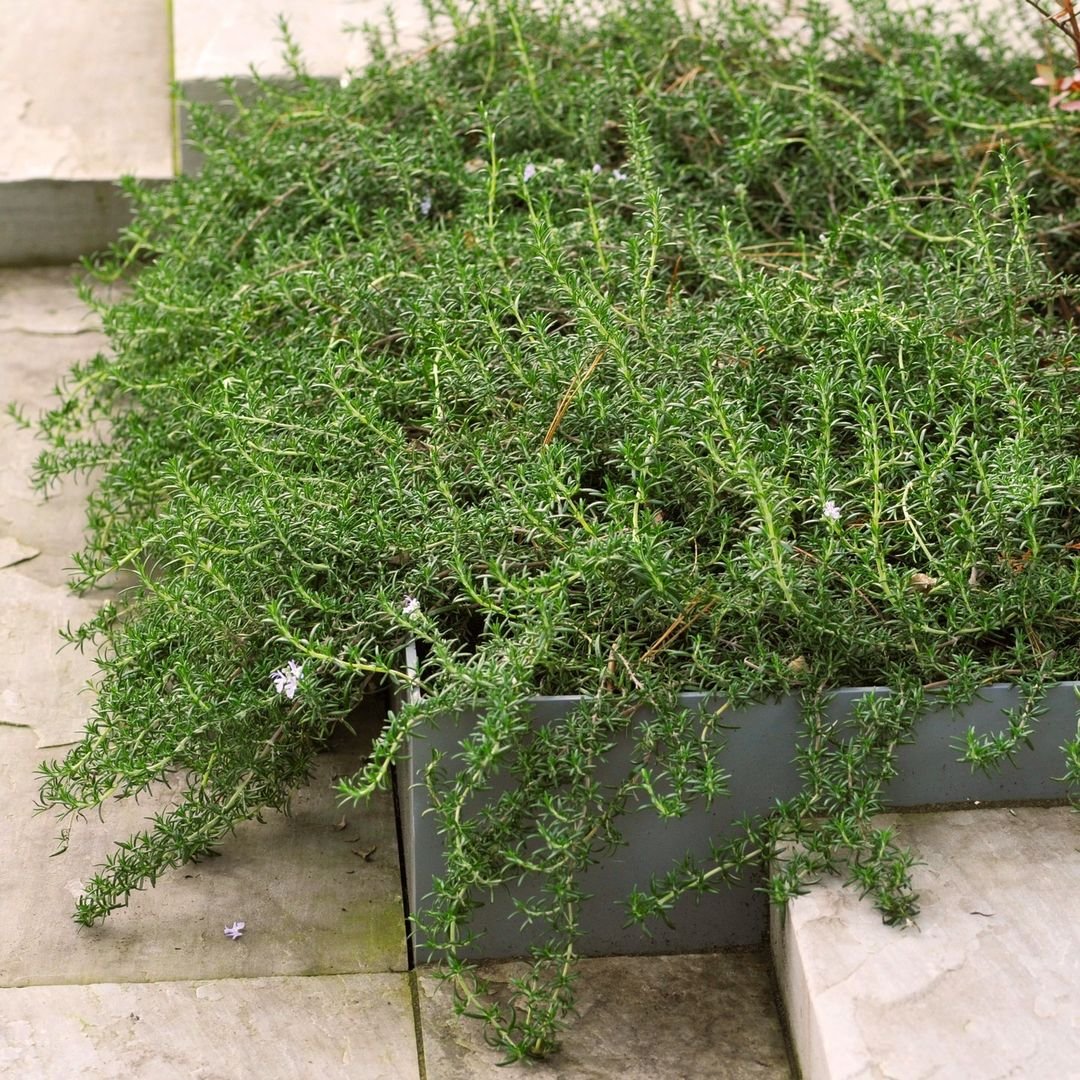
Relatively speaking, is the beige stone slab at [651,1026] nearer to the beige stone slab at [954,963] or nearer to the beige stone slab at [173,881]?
the beige stone slab at [954,963]

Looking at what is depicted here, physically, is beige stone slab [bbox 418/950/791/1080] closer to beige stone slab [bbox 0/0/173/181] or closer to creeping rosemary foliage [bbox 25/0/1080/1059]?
creeping rosemary foliage [bbox 25/0/1080/1059]

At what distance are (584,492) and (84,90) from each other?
10.6ft

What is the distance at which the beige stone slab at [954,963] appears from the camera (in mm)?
1860

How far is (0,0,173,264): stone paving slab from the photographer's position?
14.4 ft

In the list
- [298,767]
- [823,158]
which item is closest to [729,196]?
[823,158]

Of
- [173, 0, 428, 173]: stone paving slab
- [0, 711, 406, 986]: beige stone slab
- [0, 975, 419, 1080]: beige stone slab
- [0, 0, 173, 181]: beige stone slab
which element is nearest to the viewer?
[0, 975, 419, 1080]: beige stone slab

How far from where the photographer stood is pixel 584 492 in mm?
2463

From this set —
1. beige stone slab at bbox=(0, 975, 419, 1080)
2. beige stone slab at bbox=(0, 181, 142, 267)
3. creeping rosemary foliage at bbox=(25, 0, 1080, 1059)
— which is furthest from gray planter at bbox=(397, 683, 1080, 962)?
beige stone slab at bbox=(0, 181, 142, 267)

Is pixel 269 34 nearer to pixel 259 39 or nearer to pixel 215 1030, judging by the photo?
pixel 259 39

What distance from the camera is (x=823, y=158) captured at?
3281mm

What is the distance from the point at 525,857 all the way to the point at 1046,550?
938mm

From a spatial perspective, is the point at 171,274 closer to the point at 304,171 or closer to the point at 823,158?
the point at 304,171

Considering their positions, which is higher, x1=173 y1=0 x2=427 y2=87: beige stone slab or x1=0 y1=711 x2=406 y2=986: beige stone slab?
x1=173 y1=0 x2=427 y2=87: beige stone slab

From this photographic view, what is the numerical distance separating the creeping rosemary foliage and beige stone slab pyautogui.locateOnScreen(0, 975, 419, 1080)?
147mm
